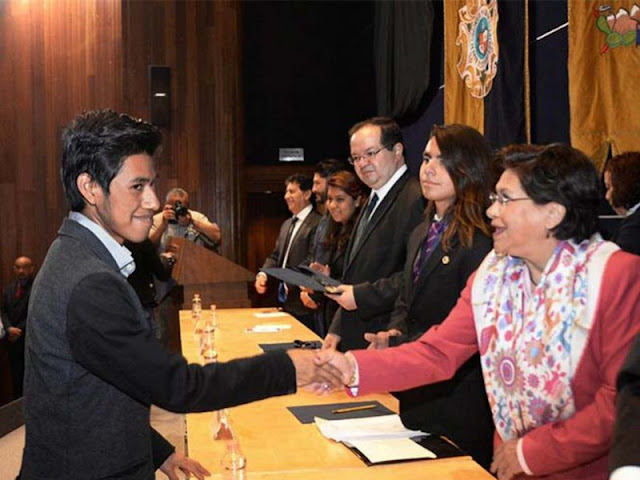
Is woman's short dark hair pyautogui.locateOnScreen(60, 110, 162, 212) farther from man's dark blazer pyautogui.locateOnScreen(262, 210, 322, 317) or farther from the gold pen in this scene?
man's dark blazer pyautogui.locateOnScreen(262, 210, 322, 317)

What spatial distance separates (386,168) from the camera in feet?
11.1

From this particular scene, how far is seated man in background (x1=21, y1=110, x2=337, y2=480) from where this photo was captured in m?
1.47

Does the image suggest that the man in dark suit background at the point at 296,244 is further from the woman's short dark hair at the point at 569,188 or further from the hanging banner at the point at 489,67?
the woman's short dark hair at the point at 569,188

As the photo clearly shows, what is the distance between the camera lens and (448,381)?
2402 millimetres

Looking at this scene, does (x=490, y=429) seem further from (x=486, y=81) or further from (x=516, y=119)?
(x=486, y=81)

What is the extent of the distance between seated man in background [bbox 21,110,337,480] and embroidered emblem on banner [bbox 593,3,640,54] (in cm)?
256

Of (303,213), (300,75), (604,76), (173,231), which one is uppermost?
(300,75)

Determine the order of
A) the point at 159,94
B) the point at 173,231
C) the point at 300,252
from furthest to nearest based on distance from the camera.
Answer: the point at 159,94 → the point at 173,231 → the point at 300,252

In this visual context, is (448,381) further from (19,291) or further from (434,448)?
(19,291)

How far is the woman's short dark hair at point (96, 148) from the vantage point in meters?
1.60

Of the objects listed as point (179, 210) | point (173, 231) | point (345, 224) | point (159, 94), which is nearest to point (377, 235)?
point (345, 224)

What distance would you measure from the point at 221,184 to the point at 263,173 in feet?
2.77

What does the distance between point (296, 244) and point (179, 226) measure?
4.63 feet

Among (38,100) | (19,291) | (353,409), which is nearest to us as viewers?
(353,409)
